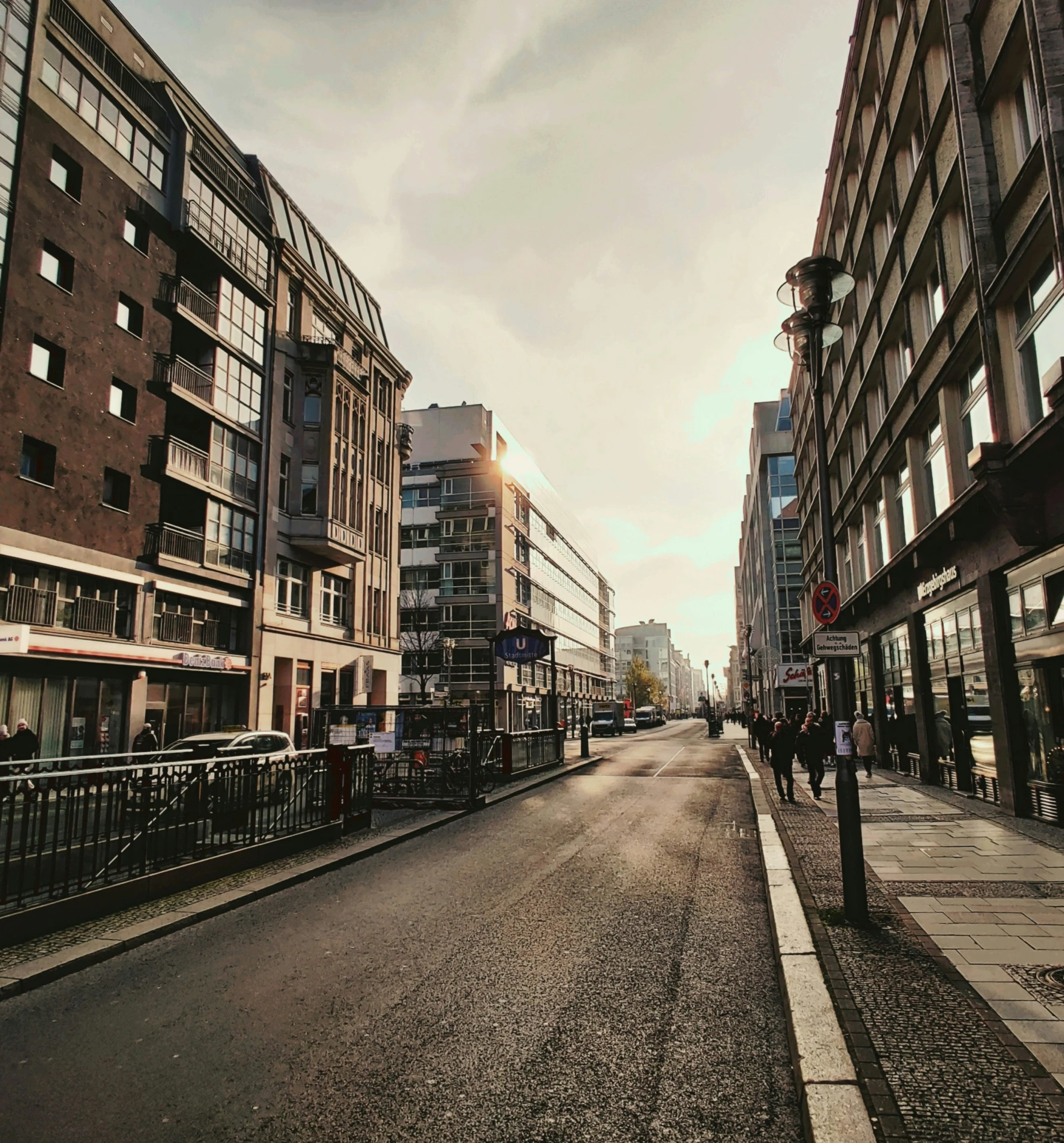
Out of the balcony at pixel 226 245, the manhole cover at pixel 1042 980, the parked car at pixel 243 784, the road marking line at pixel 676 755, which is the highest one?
the balcony at pixel 226 245

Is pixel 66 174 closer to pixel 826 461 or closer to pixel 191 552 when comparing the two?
pixel 191 552

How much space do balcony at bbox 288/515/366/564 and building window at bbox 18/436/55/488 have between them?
11.5 m

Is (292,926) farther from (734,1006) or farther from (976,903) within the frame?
(976,903)

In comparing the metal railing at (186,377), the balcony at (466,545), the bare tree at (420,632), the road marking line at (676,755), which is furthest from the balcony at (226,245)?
the balcony at (466,545)

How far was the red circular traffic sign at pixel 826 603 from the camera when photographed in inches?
301

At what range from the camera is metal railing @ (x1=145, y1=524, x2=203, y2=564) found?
24.2m

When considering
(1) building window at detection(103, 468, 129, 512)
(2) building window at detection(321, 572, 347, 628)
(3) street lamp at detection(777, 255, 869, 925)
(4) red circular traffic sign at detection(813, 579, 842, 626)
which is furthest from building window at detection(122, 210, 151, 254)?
(4) red circular traffic sign at detection(813, 579, 842, 626)

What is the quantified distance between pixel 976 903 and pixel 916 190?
50.3ft

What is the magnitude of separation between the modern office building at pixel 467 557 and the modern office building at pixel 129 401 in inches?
957

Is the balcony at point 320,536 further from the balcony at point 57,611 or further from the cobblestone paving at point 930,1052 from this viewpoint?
the cobblestone paving at point 930,1052

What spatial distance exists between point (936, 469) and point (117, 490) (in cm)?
2277

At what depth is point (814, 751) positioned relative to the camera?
1633 cm

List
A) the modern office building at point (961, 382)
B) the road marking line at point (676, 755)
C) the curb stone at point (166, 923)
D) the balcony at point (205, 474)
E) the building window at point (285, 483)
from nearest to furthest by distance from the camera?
the curb stone at point (166, 923), the modern office building at point (961, 382), the balcony at point (205, 474), the road marking line at point (676, 755), the building window at point (285, 483)

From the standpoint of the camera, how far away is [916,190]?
53.6ft
